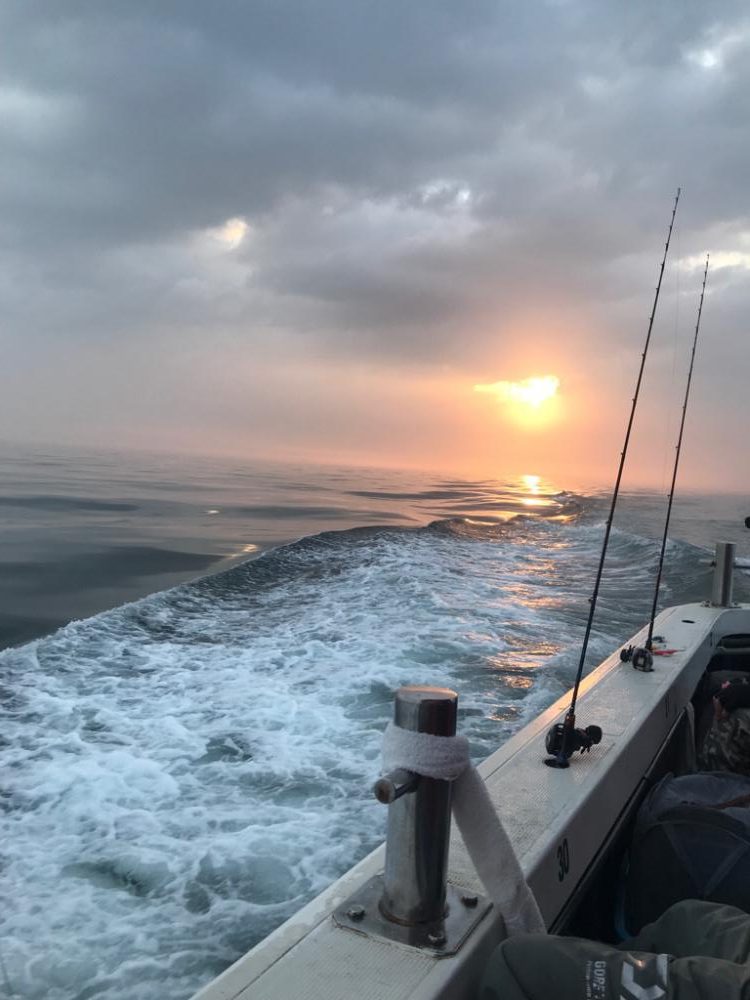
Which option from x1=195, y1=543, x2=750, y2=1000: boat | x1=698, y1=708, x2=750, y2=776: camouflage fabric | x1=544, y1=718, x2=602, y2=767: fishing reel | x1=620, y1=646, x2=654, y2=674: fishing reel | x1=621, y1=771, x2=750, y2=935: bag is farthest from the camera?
x1=620, y1=646, x2=654, y2=674: fishing reel

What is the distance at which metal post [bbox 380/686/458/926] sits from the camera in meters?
1.12

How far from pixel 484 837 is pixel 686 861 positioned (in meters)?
0.73

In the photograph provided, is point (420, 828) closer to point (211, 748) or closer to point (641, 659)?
point (641, 659)

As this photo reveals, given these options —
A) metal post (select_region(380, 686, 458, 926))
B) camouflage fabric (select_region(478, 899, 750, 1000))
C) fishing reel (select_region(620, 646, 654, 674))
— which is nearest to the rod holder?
metal post (select_region(380, 686, 458, 926))

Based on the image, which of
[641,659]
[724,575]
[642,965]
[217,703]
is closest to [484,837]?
[642,965]

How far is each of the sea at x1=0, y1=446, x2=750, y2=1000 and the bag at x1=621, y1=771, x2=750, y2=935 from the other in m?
1.16

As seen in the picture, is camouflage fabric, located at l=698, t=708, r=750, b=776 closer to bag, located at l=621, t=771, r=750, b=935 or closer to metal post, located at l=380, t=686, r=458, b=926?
bag, located at l=621, t=771, r=750, b=935

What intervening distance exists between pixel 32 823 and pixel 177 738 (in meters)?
0.89

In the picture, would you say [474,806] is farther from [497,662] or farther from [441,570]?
[441,570]

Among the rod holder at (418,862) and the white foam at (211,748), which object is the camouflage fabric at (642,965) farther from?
the white foam at (211,748)

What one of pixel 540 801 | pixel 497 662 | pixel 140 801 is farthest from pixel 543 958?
pixel 497 662

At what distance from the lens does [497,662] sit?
5105 mm

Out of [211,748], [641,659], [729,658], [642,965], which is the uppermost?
[642,965]

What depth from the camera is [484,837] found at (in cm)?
119
